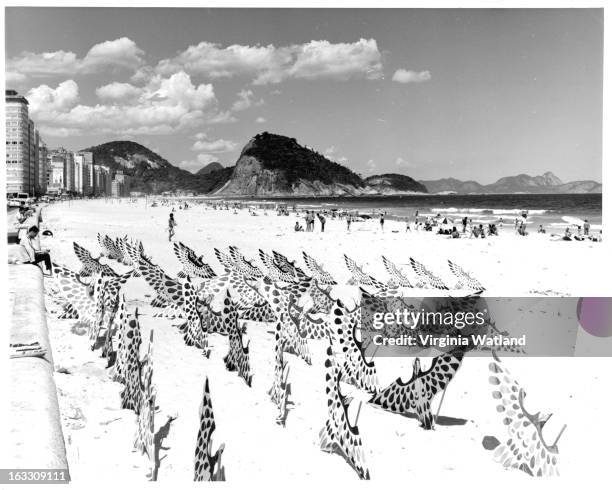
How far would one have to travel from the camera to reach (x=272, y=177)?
2438 cm

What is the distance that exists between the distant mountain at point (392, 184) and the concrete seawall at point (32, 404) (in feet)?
88.3

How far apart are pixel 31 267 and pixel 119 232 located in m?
6.74

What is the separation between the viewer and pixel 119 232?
13.0m

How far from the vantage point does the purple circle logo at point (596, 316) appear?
16.9 ft

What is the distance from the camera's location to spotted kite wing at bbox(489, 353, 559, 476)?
2.55 metres

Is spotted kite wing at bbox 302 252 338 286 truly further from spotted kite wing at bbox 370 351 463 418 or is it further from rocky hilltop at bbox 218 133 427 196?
rocky hilltop at bbox 218 133 427 196

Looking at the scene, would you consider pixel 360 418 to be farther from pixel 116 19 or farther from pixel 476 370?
pixel 116 19

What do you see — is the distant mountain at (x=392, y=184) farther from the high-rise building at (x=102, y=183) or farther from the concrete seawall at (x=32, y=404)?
the concrete seawall at (x=32, y=404)

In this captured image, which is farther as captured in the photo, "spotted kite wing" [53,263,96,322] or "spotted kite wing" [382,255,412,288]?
"spotted kite wing" [382,255,412,288]

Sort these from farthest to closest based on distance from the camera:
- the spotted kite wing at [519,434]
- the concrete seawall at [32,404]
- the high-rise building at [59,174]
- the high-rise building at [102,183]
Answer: the high-rise building at [59,174] < the high-rise building at [102,183] < the spotted kite wing at [519,434] < the concrete seawall at [32,404]

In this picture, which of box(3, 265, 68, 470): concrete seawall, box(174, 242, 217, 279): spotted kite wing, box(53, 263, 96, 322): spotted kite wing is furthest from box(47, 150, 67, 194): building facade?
box(3, 265, 68, 470): concrete seawall

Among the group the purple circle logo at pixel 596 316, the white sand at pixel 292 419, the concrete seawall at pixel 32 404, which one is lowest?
the white sand at pixel 292 419

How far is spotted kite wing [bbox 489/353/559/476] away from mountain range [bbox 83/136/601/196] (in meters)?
→ 9.61

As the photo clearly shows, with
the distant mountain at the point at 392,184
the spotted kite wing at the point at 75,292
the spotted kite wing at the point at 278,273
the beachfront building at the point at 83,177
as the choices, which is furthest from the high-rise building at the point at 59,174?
the spotted kite wing at the point at 75,292
